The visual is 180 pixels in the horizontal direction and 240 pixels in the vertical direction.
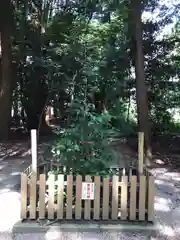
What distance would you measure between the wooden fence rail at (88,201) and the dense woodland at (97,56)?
9.42 feet

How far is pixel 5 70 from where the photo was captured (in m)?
9.40

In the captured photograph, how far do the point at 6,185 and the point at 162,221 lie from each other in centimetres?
245

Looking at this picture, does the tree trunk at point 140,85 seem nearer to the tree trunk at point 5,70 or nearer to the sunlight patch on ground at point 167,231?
the sunlight patch on ground at point 167,231

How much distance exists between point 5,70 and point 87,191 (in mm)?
6823

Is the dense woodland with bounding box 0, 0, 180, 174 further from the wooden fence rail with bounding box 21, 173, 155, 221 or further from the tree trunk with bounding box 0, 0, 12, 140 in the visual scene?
the wooden fence rail with bounding box 21, 173, 155, 221

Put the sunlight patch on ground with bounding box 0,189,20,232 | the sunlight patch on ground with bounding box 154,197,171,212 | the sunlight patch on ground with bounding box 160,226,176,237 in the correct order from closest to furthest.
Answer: the sunlight patch on ground with bounding box 160,226,176,237 < the sunlight patch on ground with bounding box 0,189,20,232 < the sunlight patch on ground with bounding box 154,197,171,212

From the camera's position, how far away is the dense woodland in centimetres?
719

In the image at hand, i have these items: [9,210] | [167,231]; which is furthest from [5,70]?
[167,231]

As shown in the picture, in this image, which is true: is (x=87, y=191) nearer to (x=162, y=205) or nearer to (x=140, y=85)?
(x=162, y=205)

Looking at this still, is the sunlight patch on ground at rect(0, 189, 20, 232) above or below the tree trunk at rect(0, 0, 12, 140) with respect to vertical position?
below

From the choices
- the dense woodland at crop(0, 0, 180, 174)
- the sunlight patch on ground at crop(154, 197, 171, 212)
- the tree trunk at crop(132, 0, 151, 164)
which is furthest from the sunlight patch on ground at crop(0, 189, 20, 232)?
the tree trunk at crop(132, 0, 151, 164)

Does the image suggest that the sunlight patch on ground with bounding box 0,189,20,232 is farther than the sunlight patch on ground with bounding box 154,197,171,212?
No

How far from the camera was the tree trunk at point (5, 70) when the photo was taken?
918 centimetres

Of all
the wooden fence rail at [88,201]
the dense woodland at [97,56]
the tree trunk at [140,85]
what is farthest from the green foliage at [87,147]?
the tree trunk at [140,85]
